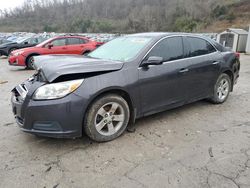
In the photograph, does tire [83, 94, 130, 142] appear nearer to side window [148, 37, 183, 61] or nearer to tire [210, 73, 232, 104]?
side window [148, 37, 183, 61]

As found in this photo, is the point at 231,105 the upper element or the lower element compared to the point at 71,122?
lower

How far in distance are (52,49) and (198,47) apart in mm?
7582

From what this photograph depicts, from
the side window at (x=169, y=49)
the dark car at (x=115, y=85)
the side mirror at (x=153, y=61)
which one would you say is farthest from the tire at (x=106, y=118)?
the side window at (x=169, y=49)

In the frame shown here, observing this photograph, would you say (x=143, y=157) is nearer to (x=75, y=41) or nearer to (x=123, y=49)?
(x=123, y=49)

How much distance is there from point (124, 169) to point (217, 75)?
2.92 m

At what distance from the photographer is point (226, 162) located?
2686 mm

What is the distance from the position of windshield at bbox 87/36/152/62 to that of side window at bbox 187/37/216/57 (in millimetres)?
897

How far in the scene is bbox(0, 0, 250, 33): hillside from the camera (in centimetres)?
3953

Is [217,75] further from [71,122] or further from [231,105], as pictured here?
[71,122]

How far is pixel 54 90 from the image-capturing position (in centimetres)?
270

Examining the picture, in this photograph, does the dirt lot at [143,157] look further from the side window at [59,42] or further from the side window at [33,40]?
the side window at [33,40]

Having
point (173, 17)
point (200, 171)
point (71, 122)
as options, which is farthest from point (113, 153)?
point (173, 17)

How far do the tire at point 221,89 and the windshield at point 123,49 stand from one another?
6.27ft

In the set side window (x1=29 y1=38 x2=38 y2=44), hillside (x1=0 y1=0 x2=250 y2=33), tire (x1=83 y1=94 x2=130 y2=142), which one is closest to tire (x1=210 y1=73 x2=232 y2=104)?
tire (x1=83 y1=94 x2=130 y2=142)
